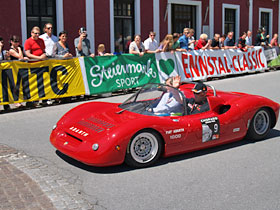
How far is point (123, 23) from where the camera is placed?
1689 centimetres

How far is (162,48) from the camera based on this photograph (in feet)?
44.6

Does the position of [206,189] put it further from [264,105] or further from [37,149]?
[37,149]

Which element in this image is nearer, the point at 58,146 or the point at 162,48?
the point at 58,146

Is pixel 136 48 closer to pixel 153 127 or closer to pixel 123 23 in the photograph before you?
pixel 123 23

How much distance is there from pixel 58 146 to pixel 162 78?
7.95 metres

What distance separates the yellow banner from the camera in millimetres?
9617

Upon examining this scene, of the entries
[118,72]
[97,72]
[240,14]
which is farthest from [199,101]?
[240,14]

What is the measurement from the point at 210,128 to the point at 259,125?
129 centimetres

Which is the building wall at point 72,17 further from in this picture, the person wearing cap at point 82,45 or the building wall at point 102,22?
the person wearing cap at point 82,45

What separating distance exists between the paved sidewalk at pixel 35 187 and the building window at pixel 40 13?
9005 millimetres

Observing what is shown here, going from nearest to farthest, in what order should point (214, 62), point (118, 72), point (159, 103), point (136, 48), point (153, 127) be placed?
point (153, 127) < point (159, 103) < point (118, 72) < point (136, 48) < point (214, 62)

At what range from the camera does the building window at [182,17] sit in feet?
63.4

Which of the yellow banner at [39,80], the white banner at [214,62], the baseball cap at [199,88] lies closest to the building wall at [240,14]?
the white banner at [214,62]

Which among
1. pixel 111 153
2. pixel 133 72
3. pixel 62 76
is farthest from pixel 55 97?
pixel 111 153
